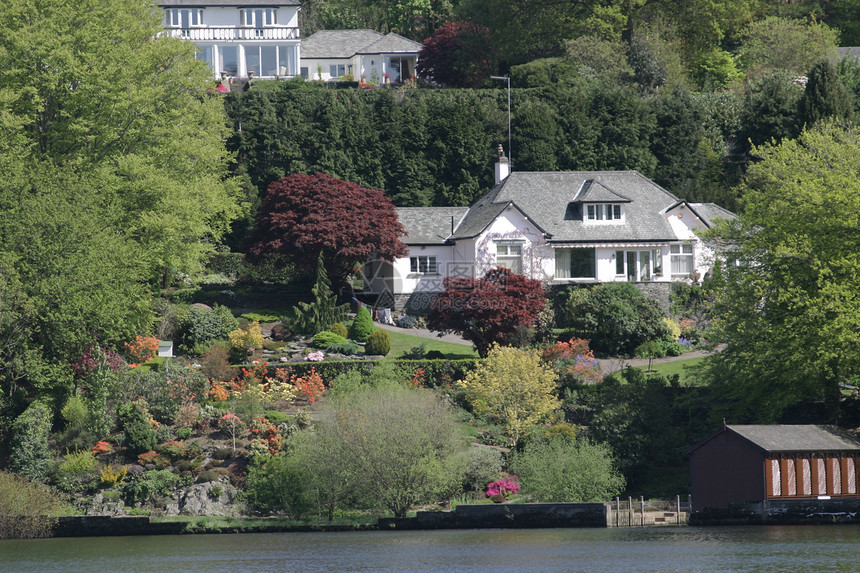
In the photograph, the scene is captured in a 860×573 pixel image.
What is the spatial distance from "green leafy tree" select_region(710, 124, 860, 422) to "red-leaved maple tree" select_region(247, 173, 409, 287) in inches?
734

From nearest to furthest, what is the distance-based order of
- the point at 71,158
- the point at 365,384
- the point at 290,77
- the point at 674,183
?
the point at 365,384 → the point at 71,158 → the point at 674,183 → the point at 290,77

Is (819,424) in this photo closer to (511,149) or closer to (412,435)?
(412,435)

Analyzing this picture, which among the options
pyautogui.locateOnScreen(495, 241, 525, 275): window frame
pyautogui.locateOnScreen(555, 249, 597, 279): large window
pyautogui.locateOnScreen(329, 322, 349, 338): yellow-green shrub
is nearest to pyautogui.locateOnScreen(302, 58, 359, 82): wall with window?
pyautogui.locateOnScreen(495, 241, 525, 275): window frame

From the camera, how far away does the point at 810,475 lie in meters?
40.8

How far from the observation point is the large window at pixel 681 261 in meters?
62.7

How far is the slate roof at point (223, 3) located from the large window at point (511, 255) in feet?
114

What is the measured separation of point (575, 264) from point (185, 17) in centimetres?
3884

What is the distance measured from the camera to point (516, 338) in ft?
170

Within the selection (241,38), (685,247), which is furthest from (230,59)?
(685,247)

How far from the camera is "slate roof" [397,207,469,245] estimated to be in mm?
63125

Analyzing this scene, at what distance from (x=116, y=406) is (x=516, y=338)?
53.7 feet

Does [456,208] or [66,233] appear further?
[456,208]

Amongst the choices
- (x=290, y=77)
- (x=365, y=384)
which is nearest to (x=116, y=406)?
(x=365, y=384)

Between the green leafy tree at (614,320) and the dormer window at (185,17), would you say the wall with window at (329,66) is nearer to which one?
the dormer window at (185,17)
